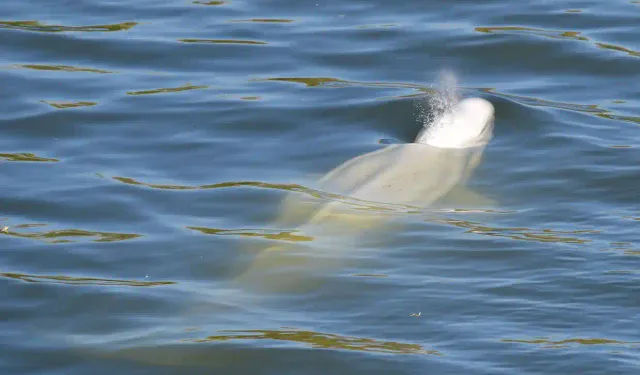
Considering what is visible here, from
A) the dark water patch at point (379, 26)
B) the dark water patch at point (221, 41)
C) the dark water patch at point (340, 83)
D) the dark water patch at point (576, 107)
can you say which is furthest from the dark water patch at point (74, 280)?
the dark water patch at point (379, 26)

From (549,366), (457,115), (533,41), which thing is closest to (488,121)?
(457,115)

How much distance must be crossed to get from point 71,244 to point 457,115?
351 centimetres

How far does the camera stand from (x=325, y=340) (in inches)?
248

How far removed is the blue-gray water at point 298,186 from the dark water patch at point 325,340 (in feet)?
0.04

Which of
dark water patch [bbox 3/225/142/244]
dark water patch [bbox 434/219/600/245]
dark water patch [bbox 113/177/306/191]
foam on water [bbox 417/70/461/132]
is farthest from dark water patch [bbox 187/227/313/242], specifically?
foam on water [bbox 417/70/461/132]

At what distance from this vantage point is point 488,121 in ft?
32.4

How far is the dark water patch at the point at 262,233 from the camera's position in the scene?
773cm

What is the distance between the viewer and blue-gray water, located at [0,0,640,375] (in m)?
6.31

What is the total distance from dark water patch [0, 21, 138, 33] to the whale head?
3614 millimetres

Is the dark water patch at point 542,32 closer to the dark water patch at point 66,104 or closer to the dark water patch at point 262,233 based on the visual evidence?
the dark water patch at point 66,104

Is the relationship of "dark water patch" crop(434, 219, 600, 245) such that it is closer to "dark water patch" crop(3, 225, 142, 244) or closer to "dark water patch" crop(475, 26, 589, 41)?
"dark water patch" crop(3, 225, 142, 244)

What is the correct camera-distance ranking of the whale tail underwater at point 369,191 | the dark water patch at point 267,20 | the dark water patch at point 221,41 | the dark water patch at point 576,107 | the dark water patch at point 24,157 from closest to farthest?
the whale tail underwater at point 369,191, the dark water patch at point 24,157, the dark water patch at point 576,107, the dark water patch at point 221,41, the dark water patch at point 267,20

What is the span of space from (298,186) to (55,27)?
4.44m

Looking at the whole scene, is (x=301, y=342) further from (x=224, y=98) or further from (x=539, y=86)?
(x=539, y=86)
